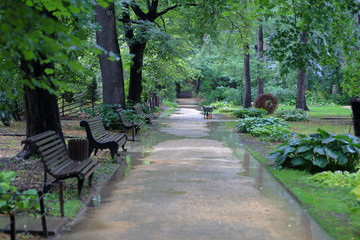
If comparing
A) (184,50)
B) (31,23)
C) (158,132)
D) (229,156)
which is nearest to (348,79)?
(184,50)

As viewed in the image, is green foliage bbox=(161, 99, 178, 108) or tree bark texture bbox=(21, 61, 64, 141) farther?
green foliage bbox=(161, 99, 178, 108)

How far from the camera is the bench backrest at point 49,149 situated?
5.93 metres

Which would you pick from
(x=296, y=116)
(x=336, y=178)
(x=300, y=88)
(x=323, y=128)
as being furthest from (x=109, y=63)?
(x=300, y=88)

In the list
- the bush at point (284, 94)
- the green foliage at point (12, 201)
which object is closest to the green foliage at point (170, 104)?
the bush at point (284, 94)

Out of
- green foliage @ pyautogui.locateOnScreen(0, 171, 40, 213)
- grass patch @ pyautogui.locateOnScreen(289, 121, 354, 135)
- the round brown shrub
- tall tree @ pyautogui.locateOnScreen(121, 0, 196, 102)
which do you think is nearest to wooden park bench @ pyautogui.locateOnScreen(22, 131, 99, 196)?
green foliage @ pyautogui.locateOnScreen(0, 171, 40, 213)

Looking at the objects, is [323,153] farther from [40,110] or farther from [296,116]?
[296,116]

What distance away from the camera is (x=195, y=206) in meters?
5.82

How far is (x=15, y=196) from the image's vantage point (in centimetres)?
599

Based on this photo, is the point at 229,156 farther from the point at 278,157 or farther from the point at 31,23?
the point at 31,23

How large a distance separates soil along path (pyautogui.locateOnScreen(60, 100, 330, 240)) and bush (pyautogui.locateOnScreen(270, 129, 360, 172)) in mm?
750

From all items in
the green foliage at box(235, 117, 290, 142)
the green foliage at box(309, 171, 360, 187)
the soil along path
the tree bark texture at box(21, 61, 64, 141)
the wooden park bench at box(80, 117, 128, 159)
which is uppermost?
the tree bark texture at box(21, 61, 64, 141)

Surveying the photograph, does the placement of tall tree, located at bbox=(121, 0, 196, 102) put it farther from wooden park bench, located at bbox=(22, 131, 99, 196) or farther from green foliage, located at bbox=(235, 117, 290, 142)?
wooden park bench, located at bbox=(22, 131, 99, 196)

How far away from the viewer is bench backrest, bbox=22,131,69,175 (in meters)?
5.93

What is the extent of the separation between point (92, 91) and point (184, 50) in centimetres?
628
